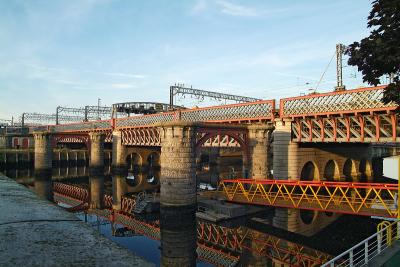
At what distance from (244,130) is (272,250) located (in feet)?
63.0

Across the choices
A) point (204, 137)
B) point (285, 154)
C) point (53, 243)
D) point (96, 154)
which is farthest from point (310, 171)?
point (96, 154)

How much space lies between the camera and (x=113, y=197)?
44344mm

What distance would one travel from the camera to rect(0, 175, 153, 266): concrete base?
780 centimetres

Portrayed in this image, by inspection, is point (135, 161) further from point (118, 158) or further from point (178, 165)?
point (178, 165)

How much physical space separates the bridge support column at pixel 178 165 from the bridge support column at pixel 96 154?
131 ft

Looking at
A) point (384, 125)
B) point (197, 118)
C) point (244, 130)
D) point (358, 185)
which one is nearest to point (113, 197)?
point (197, 118)

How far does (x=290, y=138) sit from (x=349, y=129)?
6779 millimetres

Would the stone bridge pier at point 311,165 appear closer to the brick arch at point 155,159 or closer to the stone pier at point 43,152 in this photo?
the brick arch at point 155,159

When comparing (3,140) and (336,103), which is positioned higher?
(336,103)

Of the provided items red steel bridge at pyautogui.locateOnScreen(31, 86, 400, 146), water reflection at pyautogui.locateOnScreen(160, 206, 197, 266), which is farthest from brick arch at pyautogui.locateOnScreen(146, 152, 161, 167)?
water reflection at pyautogui.locateOnScreen(160, 206, 197, 266)

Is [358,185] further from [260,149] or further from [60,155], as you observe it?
[60,155]

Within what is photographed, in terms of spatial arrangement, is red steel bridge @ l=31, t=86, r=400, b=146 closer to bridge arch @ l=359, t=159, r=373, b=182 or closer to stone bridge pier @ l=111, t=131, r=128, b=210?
bridge arch @ l=359, t=159, r=373, b=182

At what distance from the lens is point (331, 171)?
48.8 m

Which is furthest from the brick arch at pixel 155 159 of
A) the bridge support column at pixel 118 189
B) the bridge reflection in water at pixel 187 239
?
the bridge reflection in water at pixel 187 239
